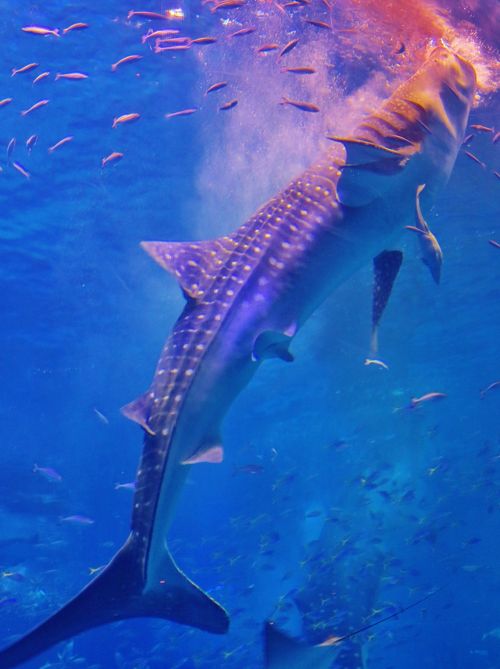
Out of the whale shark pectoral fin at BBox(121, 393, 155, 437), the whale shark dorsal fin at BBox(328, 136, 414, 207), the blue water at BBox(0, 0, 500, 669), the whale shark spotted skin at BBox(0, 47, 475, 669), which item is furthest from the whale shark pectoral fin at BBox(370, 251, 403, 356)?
the blue water at BBox(0, 0, 500, 669)

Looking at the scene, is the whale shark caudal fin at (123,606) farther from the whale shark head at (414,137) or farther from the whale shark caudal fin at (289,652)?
the whale shark head at (414,137)

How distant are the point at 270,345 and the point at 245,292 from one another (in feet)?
1.34

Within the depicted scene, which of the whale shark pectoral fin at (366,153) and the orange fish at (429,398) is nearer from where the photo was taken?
the whale shark pectoral fin at (366,153)

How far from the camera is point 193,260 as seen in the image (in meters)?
3.98

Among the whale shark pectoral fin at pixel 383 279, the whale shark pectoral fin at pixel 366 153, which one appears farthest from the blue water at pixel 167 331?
the whale shark pectoral fin at pixel 366 153

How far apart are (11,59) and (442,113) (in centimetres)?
895

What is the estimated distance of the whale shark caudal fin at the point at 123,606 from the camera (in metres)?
2.88

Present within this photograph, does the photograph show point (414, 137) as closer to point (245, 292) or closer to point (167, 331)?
point (245, 292)

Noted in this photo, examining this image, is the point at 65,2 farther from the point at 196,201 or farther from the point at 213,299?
the point at 213,299

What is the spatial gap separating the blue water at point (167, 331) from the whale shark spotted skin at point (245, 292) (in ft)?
19.5

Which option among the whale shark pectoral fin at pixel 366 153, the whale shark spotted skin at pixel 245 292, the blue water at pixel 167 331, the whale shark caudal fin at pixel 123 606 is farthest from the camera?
the blue water at pixel 167 331

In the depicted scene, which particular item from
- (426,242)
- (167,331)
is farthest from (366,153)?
(167,331)

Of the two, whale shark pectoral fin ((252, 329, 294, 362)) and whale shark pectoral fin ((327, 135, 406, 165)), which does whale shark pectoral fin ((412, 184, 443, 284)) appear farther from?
whale shark pectoral fin ((252, 329, 294, 362))

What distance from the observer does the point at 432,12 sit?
8516mm
